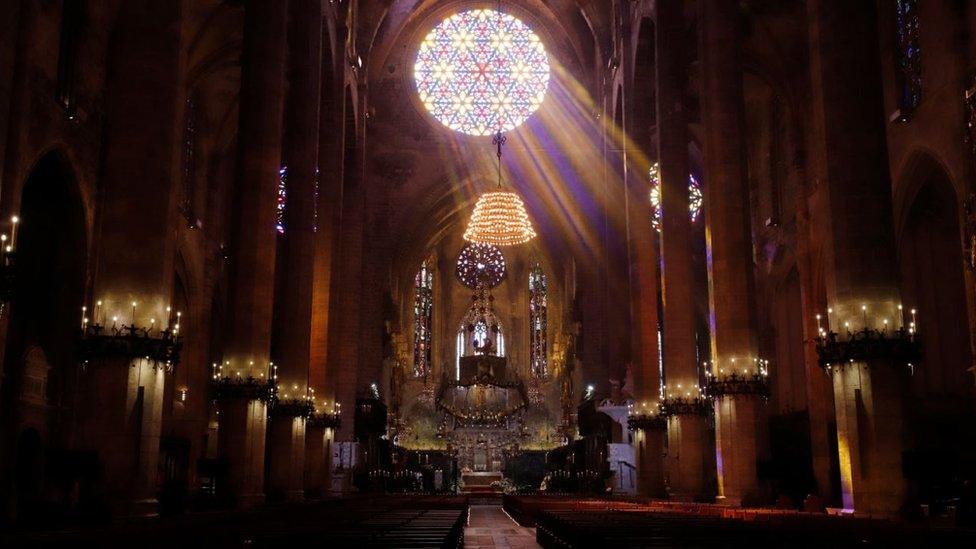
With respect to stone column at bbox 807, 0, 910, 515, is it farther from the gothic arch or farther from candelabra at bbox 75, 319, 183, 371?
candelabra at bbox 75, 319, 183, 371

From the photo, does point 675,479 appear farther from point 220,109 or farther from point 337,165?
point 220,109

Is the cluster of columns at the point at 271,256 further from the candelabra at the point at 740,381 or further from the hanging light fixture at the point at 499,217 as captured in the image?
the candelabra at the point at 740,381

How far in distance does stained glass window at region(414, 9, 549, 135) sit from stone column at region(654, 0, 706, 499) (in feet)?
62.0

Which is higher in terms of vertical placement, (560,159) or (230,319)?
(560,159)

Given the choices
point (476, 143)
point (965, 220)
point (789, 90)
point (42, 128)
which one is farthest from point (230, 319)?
point (476, 143)

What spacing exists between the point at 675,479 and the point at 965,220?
388 inches

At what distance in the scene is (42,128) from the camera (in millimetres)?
21359

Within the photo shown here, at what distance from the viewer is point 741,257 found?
856 inches

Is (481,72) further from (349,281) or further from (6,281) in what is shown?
(6,281)

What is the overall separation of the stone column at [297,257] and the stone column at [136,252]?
8.54 metres

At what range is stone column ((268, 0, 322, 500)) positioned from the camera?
2409 centimetres

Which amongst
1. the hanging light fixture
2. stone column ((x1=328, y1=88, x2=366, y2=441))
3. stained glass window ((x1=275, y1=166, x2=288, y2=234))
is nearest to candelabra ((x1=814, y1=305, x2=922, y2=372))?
stained glass window ((x1=275, y1=166, x2=288, y2=234))

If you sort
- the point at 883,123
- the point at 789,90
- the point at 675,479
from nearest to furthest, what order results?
the point at 883,123, the point at 675,479, the point at 789,90

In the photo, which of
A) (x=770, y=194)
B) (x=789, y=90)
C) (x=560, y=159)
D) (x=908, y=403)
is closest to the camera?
(x=908, y=403)
